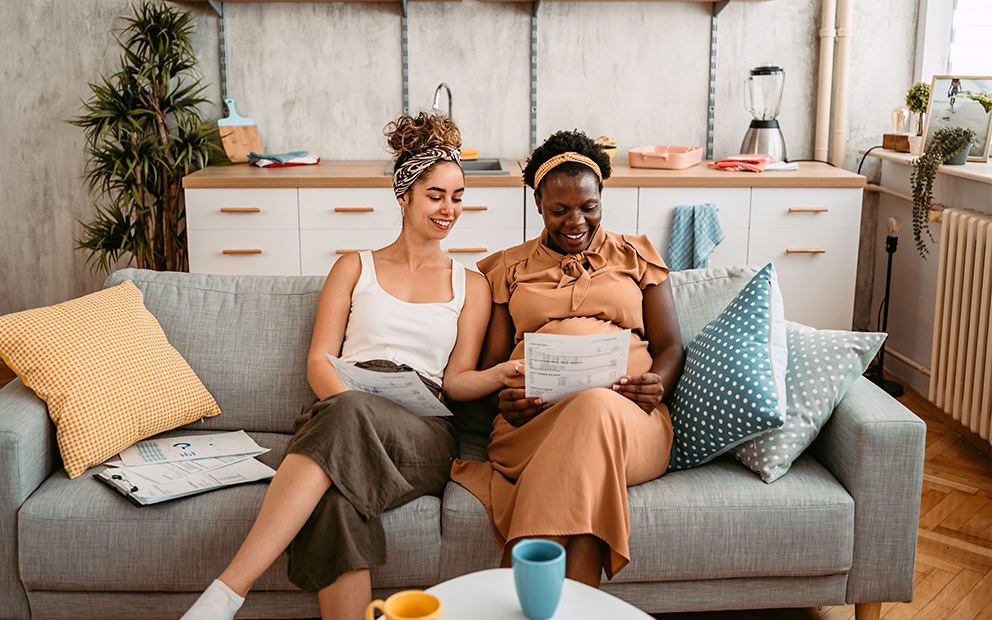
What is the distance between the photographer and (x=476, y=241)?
Result: 3.38 m

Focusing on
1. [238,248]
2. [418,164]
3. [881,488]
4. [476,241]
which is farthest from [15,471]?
[476,241]

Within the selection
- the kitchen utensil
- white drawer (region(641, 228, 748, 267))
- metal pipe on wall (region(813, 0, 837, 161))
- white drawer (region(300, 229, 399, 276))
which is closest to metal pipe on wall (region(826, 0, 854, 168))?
metal pipe on wall (region(813, 0, 837, 161))

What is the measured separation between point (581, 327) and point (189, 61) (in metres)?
2.68

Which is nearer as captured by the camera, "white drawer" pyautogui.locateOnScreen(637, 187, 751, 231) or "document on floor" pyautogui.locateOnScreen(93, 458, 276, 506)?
"document on floor" pyautogui.locateOnScreen(93, 458, 276, 506)

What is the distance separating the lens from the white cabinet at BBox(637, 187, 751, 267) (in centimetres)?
334

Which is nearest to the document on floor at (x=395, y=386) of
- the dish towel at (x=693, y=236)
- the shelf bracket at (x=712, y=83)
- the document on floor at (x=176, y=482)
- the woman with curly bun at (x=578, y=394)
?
the woman with curly bun at (x=578, y=394)

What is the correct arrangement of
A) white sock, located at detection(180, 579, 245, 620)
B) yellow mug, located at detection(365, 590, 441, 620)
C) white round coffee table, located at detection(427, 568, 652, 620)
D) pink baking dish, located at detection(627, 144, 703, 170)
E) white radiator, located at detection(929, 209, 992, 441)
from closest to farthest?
yellow mug, located at detection(365, 590, 441, 620)
white round coffee table, located at detection(427, 568, 652, 620)
white sock, located at detection(180, 579, 245, 620)
white radiator, located at detection(929, 209, 992, 441)
pink baking dish, located at detection(627, 144, 703, 170)

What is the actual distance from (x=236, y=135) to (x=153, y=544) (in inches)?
98.2

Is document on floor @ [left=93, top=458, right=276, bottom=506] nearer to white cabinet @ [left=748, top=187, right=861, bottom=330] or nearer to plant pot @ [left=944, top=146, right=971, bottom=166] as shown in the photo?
white cabinet @ [left=748, top=187, right=861, bottom=330]

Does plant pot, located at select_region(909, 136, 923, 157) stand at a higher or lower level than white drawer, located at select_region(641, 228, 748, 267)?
higher

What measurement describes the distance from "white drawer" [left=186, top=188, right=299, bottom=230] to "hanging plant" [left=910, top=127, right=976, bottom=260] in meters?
2.40

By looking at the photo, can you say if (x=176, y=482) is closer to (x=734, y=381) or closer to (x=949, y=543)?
(x=734, y=381)

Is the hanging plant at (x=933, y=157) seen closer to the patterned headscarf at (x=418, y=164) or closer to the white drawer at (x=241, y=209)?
the patterned headscarf at (x=418, y=164)

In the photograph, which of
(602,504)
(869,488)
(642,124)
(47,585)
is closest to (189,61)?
(642,124)
